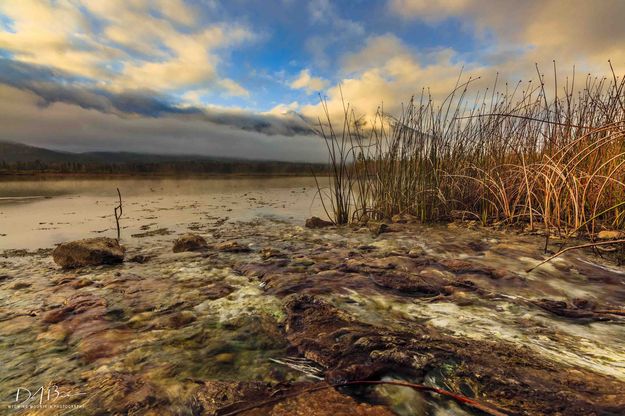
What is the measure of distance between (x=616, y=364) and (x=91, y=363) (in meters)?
2.22

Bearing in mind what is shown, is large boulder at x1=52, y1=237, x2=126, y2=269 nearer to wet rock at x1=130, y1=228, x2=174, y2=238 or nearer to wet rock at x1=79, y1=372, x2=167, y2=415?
wet rock at x1=130, y1=228, x2=174, y2=238

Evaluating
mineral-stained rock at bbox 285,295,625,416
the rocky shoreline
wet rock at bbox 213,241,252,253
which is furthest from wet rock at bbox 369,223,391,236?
mineral-stained rock at bbox 285,295,625,416

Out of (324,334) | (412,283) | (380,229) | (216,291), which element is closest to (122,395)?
(324,334)

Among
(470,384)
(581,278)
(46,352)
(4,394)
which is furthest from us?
(581,278)

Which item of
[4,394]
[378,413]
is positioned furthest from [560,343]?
[4,394]

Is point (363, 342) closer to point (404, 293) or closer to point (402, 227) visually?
point (404, 293)

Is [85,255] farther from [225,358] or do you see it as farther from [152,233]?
[225,358]

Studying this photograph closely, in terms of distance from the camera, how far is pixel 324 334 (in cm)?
155

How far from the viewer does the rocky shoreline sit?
1.08 m

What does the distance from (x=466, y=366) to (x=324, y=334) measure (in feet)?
2.12

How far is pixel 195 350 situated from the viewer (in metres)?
1.49

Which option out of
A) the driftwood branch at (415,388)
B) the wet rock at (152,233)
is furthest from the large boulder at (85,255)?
the driftwood branch at (415,388)

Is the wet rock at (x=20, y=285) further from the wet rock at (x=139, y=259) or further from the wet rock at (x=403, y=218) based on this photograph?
the wet rock at (x=403, y=218)

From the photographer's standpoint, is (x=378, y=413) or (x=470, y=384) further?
(x=470, y=384)
